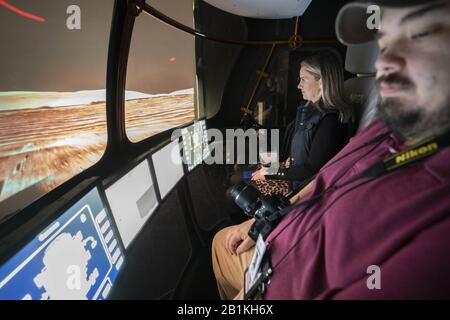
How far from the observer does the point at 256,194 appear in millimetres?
1124

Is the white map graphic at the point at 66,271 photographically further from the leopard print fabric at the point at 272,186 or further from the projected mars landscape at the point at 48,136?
the leopard print fabric at the point at 272,186

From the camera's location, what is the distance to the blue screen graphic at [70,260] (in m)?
0.58

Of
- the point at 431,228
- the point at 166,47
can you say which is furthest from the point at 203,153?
the point at 431,228

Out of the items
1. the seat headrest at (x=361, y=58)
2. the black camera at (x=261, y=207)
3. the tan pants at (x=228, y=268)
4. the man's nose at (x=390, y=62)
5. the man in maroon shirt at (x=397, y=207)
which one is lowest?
the tan pants at (x=228, y=268)

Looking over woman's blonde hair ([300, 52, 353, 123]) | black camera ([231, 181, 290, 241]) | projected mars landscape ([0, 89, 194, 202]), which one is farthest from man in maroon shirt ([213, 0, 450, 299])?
projected mars landscape ([0, 89, 194, 202])

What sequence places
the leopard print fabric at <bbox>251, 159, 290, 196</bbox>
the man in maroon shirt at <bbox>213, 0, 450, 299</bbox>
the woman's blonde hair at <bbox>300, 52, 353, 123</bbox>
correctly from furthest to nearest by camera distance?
the leopard print fabric at <bbox>251, 159, 290, 196</bbox>
the woman's blonde hair at <bbox>300, 52, 353, 123</bbox>
the man in maroon shirt at <bbox>213, 0, 450, 299</bbox>

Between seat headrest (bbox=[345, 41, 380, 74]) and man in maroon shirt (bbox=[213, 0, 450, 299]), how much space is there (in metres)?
0.08

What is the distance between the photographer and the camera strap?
1.75ft

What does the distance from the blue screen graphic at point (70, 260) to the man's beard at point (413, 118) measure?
95 cm

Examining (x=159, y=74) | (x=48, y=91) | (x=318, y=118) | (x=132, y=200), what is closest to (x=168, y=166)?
(x=132, y=200)

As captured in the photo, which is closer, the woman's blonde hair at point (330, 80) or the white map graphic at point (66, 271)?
the white map graphic at point (66, 271)

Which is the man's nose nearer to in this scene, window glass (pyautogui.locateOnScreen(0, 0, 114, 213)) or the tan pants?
the tan pants

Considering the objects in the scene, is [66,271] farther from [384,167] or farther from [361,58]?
[361,58]

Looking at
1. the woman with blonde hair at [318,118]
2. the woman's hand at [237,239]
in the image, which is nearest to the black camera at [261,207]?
the woman's hand at [237,239]
